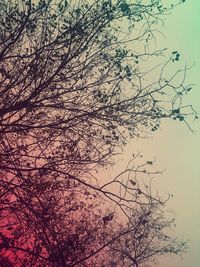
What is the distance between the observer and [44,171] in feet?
24.3

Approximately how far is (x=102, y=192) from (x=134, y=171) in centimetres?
81

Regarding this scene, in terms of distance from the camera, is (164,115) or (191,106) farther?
(164,115)

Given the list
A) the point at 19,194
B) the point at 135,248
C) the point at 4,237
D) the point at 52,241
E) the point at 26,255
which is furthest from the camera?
the point at 135,248

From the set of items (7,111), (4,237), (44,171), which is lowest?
(4,237)

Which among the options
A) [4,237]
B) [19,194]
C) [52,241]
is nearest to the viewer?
[4,237]

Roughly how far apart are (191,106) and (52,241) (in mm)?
3710

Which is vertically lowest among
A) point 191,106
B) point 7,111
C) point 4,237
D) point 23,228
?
point 4,237

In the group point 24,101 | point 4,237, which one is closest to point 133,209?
point 4,237

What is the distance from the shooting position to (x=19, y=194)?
7.29m

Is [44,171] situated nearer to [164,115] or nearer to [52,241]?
[52,241]

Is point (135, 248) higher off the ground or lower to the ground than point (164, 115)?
higher

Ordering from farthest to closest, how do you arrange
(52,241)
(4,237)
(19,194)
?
1. (52,241)
2. (19,194)
3. (4,237)

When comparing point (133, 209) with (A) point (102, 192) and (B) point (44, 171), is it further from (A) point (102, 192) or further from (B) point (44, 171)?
(B) point (44, 171)

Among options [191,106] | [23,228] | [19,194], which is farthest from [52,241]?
[191,106]
